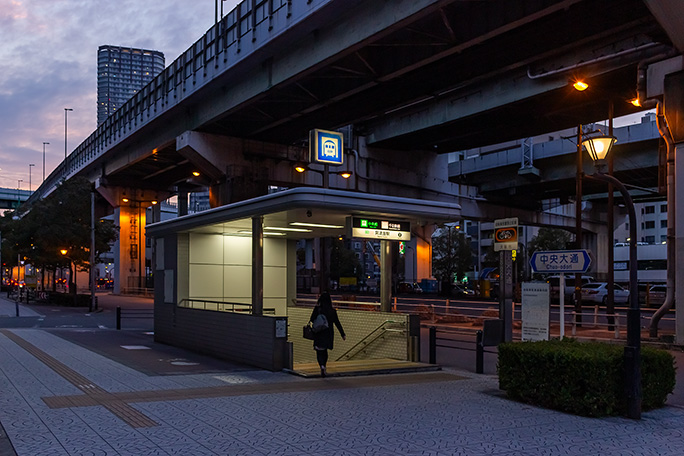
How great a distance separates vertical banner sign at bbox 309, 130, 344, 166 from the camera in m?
22.5

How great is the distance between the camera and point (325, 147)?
2300 cm

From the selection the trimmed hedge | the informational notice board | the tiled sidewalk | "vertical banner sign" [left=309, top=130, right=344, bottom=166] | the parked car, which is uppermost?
"vertical banner sign" [left=309, top=130, right=344, bottom=166]

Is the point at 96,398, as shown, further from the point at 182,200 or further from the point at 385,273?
the point at 182,200

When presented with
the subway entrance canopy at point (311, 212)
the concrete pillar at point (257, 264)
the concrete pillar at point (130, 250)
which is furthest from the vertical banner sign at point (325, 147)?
the concrete pillar at point (130, 250)

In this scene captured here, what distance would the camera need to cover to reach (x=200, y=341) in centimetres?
1769

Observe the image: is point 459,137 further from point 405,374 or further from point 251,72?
point 405,374

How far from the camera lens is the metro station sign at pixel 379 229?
1462 centimetres

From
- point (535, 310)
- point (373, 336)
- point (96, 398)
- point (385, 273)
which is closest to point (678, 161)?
point (385, 273)

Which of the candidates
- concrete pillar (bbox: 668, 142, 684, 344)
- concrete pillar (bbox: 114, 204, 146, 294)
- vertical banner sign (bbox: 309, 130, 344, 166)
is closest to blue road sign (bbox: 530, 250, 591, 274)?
concrete pillar (bbox: 668, 142, 684, 344)

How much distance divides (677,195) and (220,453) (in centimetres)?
1816

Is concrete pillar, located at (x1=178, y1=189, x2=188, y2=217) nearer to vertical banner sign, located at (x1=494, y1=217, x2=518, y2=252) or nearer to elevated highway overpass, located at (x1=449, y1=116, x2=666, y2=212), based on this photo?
elevated highway overpass, located at (x1=449, y1=116, x2=666, y2=212)

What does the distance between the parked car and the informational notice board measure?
A: 56989 mm

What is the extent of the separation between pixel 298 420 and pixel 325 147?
14884 mm

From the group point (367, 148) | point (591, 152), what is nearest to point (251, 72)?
point (367, 148)
